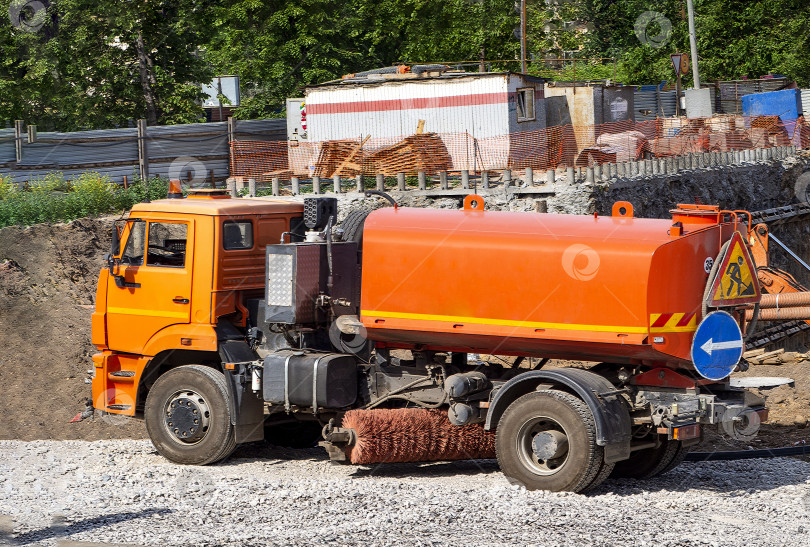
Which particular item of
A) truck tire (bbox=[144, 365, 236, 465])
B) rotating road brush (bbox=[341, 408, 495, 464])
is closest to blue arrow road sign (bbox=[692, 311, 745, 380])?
rotating road brush (bbox=[341, 408, 495, 464])

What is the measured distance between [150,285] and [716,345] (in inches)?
240

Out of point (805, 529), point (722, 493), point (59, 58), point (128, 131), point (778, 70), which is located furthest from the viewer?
point (778, 70)

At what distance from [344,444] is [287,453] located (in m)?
2.07

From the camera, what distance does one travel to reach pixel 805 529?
28.6 ft

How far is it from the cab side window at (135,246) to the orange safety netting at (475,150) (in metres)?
16.1

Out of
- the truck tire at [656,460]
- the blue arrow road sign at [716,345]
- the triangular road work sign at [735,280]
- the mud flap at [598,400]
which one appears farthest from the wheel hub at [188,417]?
the triangular road work sign at [735,280]

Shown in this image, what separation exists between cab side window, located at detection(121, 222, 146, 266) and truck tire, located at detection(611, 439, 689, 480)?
19.2 ft

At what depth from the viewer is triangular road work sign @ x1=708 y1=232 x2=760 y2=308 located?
972 cm

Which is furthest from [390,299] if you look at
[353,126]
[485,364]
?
[353,126]

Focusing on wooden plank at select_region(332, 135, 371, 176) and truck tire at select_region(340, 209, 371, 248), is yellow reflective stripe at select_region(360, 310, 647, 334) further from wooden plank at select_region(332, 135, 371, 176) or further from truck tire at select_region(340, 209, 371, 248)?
wooden plank at select_region(332, 135, 371, 176)

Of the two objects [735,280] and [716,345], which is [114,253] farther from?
[735,280]

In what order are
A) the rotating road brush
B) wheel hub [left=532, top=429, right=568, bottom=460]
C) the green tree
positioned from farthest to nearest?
the green tree, the rotating road brush, wheel hub [left=532, top=429, right=568, bottom=460]

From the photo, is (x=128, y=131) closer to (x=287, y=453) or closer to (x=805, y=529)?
(x=287, y=453)

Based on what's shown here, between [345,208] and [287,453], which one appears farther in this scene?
[345,208]
